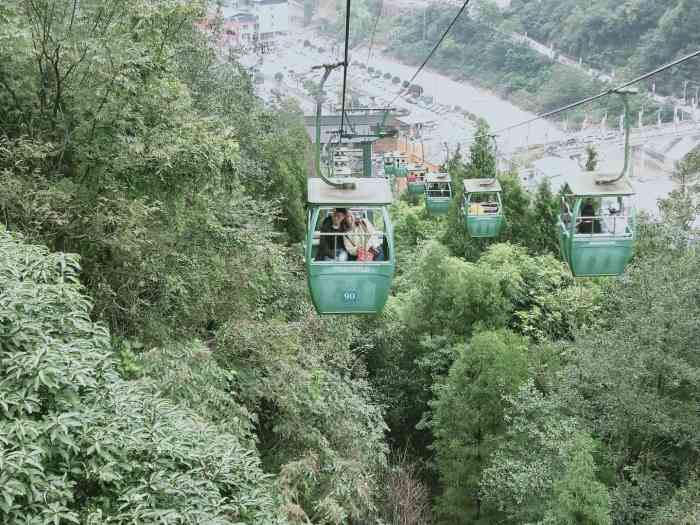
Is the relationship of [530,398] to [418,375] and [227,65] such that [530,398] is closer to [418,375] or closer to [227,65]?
[418,375]

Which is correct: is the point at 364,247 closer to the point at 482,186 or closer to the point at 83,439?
the point at 83,439

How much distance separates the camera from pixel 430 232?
34.2 meters

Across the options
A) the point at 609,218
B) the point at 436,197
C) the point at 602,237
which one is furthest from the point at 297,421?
the point at 436,197

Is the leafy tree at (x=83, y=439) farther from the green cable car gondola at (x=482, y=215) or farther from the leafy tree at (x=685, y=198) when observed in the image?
the leafy tree at (x=685, y=198)

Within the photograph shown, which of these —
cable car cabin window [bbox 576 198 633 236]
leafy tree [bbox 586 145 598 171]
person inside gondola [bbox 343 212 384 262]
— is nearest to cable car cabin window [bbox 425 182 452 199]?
leafy tree [bbox 586 145 598 171]

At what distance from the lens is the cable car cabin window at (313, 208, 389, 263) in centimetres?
773

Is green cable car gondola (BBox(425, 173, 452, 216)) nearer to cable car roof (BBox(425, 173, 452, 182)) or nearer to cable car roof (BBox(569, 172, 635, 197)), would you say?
cable car roof (BBox(425, 173, 452, 182))

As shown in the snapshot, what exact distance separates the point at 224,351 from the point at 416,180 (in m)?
19.2

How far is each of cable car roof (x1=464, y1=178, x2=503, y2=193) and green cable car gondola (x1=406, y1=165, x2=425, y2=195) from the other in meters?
9.14

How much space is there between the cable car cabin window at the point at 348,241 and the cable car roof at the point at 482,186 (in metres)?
9.55

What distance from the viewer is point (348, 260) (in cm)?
774

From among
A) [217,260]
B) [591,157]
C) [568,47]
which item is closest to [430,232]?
[591,157]

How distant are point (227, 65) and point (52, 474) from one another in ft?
67.2

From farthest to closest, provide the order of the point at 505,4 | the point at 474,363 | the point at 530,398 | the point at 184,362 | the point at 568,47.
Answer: the point at 505,4 → the point at 568,47 → the point at 474,363 → the point at 530,398 → the point at 184,362
